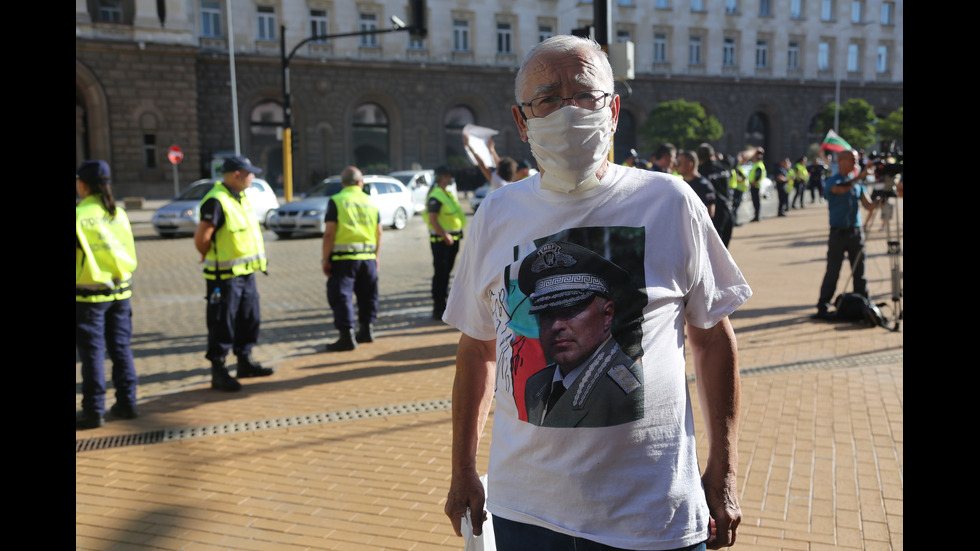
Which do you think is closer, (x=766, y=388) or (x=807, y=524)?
(x=807, y=524)

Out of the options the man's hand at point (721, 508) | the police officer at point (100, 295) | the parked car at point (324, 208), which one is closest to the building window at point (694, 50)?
the parked car at point (324, 208)

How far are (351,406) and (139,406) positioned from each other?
1704 millimetres

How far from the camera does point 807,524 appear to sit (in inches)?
158

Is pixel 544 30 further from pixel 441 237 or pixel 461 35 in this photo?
pixel 441 237

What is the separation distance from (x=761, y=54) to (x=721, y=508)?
5733cm

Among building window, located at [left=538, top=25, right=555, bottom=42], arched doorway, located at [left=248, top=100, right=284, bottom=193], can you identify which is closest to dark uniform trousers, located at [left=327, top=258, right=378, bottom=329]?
arched doorway, located at [left=248, top=100, right=284, bottom=193]

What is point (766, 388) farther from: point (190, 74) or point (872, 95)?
point (872, 95)

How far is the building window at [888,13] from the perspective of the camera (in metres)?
58.3

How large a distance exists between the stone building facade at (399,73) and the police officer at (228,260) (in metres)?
19.4

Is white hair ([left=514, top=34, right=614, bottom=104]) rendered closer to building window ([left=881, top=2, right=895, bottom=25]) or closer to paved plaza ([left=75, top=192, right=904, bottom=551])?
paved plaza ([left=75, top=192, right=904, bottom=551])

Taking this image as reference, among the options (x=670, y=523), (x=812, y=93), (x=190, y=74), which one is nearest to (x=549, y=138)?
(x=670, y=523)

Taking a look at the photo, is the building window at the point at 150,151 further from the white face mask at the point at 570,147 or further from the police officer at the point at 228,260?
the white face mask at the point at 570,147

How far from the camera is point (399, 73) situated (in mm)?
44031

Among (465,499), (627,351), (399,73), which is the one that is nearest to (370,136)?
(399,73)
